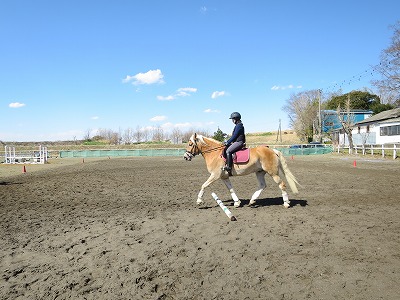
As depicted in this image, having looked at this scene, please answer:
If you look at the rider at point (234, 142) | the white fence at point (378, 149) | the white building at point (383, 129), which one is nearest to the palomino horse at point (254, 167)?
the rider at point (234, 142)

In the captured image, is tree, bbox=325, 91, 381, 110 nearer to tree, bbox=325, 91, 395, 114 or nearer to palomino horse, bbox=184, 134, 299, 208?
tree, bbox=325, 91, 395, 114

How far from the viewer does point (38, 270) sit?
4.64m

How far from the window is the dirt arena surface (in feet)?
127

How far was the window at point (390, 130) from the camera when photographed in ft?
138

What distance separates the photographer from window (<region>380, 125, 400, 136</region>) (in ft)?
138

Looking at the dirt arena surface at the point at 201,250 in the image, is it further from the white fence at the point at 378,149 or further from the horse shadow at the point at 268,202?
the white fence at the point at 378,149

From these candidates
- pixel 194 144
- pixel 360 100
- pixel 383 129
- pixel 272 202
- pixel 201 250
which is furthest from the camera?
pixel 360 100

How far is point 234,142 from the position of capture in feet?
29.1

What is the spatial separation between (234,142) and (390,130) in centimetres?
4389

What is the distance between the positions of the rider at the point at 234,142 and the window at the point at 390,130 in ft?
139

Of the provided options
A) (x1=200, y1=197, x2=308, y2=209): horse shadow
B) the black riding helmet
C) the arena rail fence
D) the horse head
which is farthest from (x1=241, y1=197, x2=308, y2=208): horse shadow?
the arena rail fence

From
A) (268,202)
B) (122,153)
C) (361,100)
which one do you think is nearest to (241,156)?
(268,202)

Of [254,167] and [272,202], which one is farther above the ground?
[254,167]

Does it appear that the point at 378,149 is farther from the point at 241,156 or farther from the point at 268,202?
the point at 241,156
